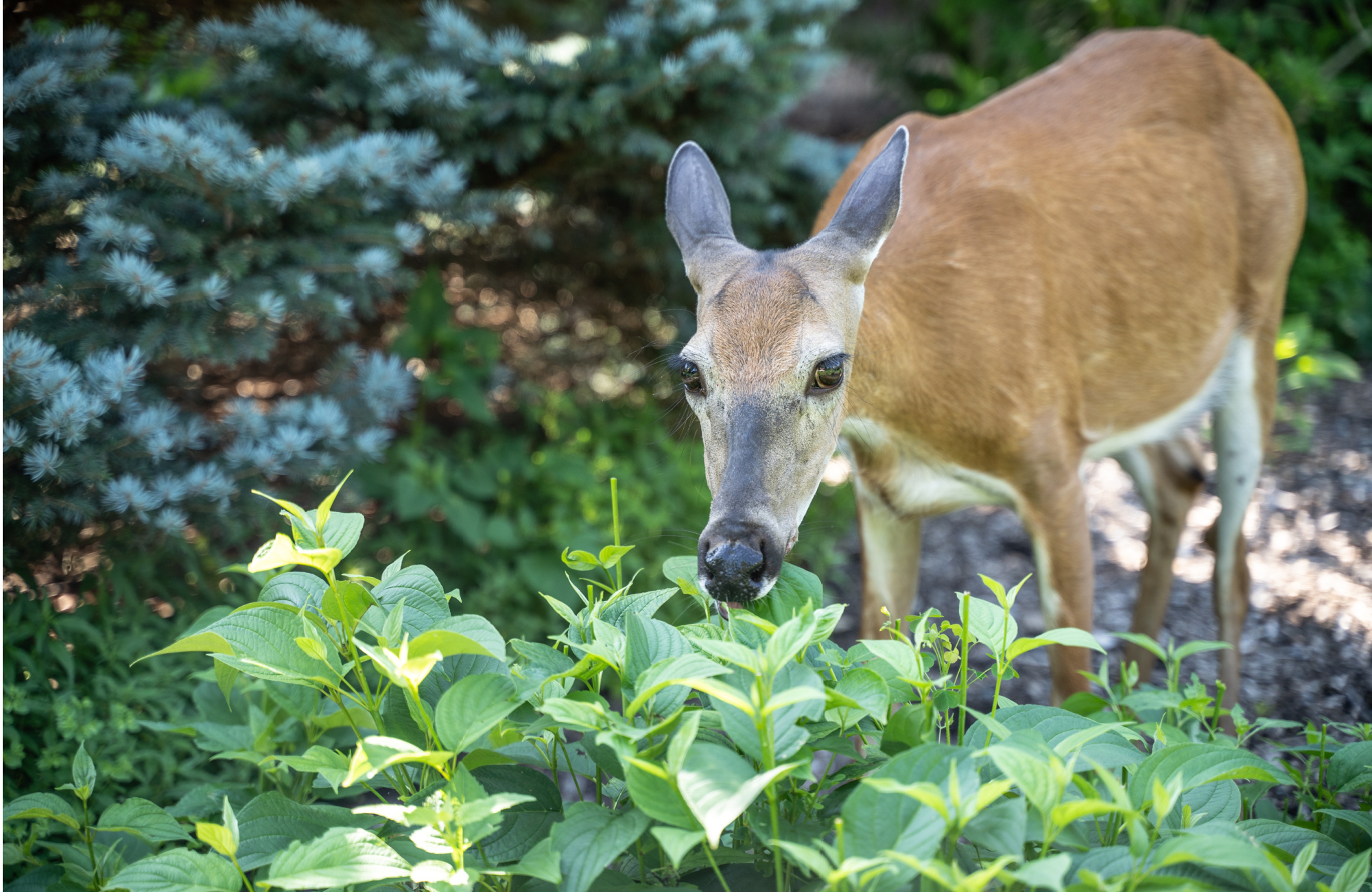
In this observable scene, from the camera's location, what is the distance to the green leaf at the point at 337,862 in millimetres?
1406

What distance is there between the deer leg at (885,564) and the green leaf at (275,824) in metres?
2.33

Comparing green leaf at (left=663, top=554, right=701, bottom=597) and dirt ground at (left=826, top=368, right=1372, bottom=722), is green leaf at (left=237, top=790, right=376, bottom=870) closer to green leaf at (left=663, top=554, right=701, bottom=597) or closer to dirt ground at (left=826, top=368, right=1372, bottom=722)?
green leaf at (left=663, top=554, right=701, bottom=597)

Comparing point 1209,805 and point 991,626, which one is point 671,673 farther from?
point 1209,805

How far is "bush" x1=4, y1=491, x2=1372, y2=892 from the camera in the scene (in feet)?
4.59

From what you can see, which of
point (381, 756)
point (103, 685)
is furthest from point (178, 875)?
point (103, 685)

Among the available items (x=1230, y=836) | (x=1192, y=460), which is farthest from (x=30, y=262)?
(x=1192, y=460)

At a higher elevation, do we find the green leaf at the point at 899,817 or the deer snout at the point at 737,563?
the green leaf at the point at 899,817

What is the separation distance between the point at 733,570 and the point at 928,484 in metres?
1.52

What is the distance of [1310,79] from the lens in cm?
618

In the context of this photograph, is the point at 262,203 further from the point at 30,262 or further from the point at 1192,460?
the point at 1192,460

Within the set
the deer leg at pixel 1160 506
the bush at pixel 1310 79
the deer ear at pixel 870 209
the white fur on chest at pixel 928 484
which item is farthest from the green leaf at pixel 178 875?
the bush at pixel 1310 79

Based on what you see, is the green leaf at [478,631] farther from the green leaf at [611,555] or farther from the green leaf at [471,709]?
the green leaf at [611,555]

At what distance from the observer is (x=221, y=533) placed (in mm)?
3844

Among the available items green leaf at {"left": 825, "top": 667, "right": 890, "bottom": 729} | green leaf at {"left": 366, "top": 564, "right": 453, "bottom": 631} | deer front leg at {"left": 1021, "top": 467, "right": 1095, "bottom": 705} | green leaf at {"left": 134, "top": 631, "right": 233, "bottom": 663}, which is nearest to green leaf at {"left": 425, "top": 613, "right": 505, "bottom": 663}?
green leaf at {"left": 366, "top": 564, "right": 453, "bottom": 631}
